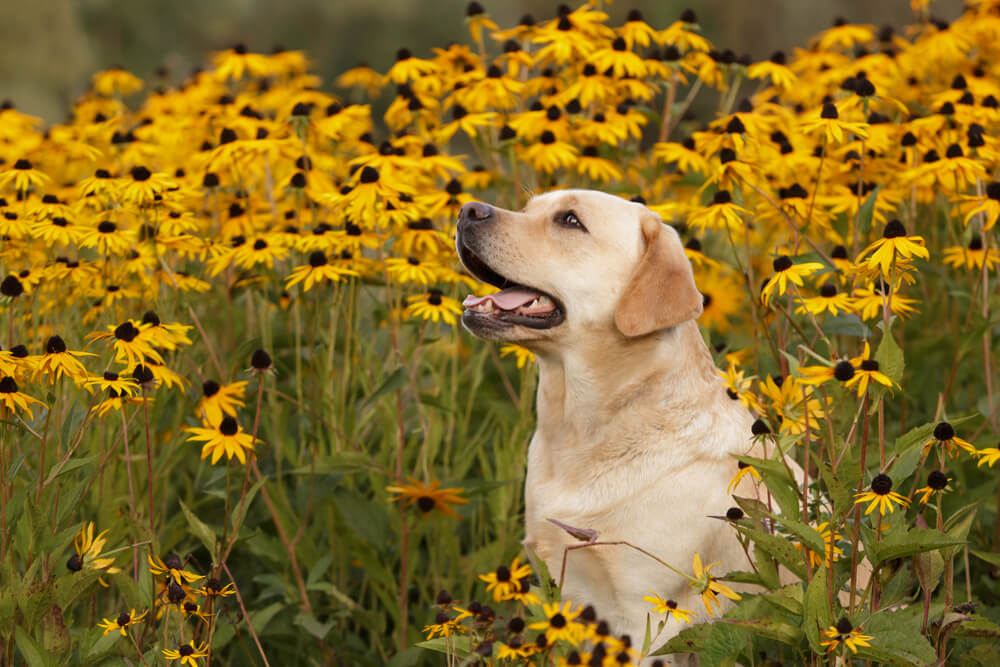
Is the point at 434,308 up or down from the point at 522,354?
up

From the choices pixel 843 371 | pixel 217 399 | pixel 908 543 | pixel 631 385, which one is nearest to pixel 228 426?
pixel 217 399

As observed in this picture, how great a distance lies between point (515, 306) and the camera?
335cm

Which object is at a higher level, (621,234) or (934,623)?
(621,234)

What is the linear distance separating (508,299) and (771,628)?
1.28 meters

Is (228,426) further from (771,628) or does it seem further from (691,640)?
(771,628)

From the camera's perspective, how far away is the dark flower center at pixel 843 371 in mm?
2332

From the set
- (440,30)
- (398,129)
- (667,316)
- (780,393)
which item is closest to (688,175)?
(398,129)

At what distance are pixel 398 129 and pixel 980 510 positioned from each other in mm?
2935

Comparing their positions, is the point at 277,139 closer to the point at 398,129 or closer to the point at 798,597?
the point at 398,129

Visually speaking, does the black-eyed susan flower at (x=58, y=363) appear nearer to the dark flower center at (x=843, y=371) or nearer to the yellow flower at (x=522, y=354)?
the yellow flower at (x=522, y=354)

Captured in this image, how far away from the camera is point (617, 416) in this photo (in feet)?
10.6

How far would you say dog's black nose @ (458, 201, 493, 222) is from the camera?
3.33 metres

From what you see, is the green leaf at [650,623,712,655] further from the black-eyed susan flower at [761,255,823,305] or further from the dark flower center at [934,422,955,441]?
the black-eyed susan flower at [761,255,823,305]

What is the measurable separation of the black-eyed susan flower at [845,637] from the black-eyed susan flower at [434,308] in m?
1.94
